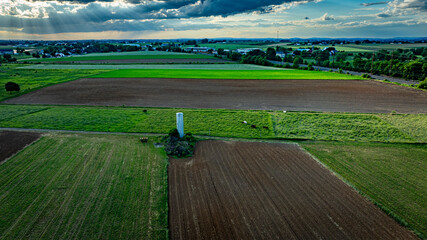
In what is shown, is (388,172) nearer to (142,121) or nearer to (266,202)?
(266,202)

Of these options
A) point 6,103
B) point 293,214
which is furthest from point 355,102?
point 6,103

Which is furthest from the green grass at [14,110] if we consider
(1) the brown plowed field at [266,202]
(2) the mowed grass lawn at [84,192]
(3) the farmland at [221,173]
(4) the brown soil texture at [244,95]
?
(1) the brown plowed field at [266,202]

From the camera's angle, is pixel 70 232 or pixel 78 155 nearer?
pixel 70 232

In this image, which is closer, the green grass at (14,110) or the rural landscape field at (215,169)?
the rural landscape field at (215,169)

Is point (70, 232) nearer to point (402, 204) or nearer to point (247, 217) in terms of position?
point (247, 217)

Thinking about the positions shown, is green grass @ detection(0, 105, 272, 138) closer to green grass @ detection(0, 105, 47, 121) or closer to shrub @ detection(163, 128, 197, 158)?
green grass @ detection(0, 105, 47, 121)

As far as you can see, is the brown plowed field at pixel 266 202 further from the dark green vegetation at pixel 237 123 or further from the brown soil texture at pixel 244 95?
the brown soil texture at pixel 244 95
